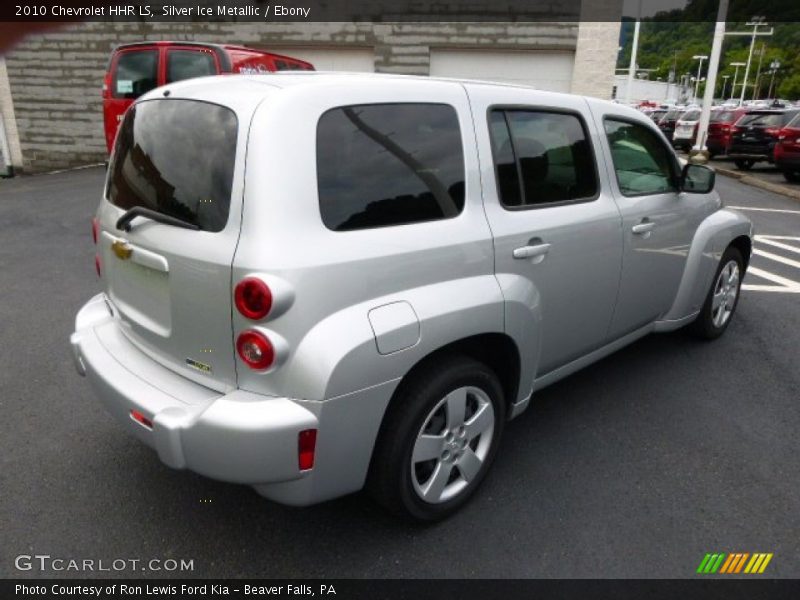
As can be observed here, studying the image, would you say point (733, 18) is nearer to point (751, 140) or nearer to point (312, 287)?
point (751, 140)

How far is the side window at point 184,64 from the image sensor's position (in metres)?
8.16

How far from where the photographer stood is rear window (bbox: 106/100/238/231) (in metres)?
2.09

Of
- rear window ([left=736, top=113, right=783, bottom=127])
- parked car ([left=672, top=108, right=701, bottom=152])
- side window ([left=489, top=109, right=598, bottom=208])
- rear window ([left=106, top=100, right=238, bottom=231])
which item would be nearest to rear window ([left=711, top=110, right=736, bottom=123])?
parked car ([left=672, top=108, right=701, bottom=152])

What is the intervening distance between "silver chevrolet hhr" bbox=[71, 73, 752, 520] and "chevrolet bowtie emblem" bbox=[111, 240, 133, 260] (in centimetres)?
2

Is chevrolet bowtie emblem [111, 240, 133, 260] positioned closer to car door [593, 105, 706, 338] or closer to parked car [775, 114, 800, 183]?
car door [593, 105, 706, 338]

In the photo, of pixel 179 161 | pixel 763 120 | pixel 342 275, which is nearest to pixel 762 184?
pixel 763 120

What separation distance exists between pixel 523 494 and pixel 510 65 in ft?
44.4

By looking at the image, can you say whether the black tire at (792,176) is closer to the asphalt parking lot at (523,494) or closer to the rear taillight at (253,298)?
the asphalt parking lot at (523,494)

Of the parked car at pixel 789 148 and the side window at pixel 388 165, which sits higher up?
the side window at pixel 388 165

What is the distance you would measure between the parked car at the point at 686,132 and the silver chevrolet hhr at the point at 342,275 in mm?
22673

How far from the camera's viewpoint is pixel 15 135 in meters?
16.1

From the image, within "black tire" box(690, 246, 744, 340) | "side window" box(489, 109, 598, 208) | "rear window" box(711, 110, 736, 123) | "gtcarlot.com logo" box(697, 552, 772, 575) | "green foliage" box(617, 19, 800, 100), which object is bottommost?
"gtcarlot.com logo" box(697, 552, 772, 575)

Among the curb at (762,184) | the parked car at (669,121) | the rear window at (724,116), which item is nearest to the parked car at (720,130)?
the rear window at (724,116)

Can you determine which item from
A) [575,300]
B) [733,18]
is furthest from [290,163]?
[733,18]
